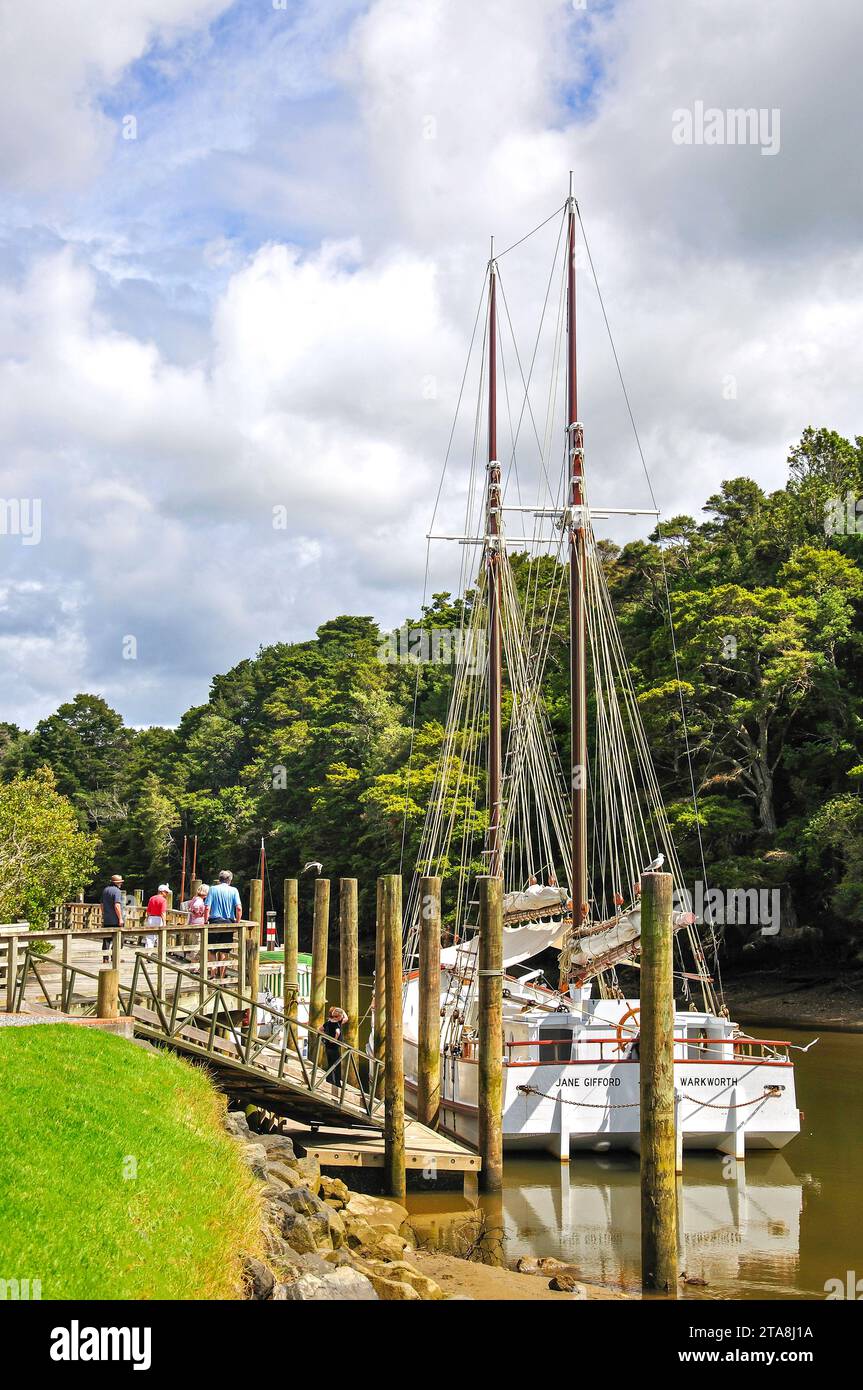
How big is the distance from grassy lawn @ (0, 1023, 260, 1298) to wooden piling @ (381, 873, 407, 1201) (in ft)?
16.4

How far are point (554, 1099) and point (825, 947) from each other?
1071 inches

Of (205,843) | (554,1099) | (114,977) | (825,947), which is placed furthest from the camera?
(205,843)

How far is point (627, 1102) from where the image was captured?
73.5 feet

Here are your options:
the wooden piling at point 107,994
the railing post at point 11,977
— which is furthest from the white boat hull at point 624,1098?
the railing post at point 11,977

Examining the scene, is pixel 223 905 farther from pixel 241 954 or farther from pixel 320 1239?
pixel 320 1239

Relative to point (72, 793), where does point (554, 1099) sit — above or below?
below

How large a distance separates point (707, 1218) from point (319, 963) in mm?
10854

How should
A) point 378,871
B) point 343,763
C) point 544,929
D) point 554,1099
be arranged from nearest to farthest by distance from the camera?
1. point 554,1099
2. point 544,929
3. point 378,871
4. point 343,763

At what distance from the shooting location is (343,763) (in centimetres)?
7125

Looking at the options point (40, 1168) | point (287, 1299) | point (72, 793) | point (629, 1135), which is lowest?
point (629, 1135)

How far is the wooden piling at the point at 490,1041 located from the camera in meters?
19.5
